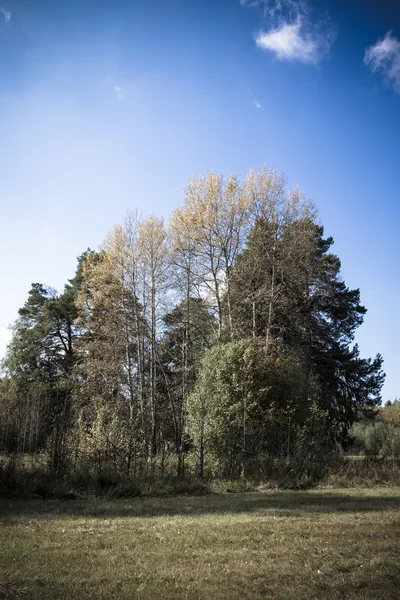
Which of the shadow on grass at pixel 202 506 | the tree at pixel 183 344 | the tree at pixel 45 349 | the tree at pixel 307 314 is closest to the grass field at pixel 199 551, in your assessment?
the shadow on grass at pixel 202 506

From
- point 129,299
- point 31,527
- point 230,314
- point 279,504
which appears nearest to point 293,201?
point 230,314

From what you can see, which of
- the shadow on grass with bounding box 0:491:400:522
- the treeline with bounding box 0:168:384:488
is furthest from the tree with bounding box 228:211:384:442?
the shadow on grass with bounding box 0:491:400:522

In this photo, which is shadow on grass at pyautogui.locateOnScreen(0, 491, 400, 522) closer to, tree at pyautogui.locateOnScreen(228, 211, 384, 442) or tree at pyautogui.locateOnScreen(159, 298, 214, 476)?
tree at pyautogui.locateOnScreen(228, 211, 384, 442)

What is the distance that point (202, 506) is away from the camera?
29.4 ft

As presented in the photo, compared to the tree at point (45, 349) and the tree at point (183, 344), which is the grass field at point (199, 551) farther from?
the tree at point (45, 349)

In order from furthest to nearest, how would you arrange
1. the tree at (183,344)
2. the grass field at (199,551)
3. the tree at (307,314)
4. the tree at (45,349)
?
the tree at (45,349) < the tree at (183,344) < the tree at (307,314) < the grass field at (199,551)

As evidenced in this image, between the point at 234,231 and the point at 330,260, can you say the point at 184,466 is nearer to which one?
the point at 234,231

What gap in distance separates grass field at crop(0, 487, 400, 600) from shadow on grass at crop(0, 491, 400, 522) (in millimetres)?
38

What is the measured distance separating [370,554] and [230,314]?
15.0 metres

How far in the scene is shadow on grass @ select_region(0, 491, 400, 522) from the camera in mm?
7898

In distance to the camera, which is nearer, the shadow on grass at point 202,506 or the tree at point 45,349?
the shadow on grass at point 202,506

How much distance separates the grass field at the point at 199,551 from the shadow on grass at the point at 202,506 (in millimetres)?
38

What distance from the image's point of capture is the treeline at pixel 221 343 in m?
15.2

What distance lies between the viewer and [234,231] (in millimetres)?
20406
